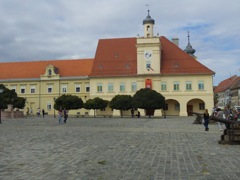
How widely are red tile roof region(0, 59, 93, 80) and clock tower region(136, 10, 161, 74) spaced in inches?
555

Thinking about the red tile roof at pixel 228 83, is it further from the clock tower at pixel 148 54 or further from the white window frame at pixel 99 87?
the white window frame at pixel 99 87

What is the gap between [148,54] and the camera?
205ft

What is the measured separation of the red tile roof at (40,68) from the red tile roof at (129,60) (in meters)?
6.31

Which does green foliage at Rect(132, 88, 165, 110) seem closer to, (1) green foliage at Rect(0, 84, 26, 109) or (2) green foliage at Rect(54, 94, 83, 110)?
(2) green foliage at Rect(54, 94, 83, 110)

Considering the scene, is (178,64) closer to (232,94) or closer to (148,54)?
(148,54)

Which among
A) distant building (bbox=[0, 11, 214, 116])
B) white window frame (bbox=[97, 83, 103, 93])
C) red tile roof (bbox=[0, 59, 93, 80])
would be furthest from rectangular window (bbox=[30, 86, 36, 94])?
white window frame (bbox=[97, 83, 103, 93])

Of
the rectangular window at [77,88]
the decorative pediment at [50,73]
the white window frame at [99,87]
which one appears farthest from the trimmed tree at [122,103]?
the decorative pediment at [50,73]

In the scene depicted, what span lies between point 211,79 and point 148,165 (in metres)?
54.4

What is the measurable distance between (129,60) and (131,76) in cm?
379

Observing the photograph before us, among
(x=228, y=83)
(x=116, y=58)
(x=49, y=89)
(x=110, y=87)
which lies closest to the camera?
(x=110, y=87)

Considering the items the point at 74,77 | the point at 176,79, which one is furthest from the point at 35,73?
the point at 176,79

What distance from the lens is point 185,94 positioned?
2402 inches

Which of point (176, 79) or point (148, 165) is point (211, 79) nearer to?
point (176, 79)

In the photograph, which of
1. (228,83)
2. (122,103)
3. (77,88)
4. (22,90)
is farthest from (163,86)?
(228,83)
